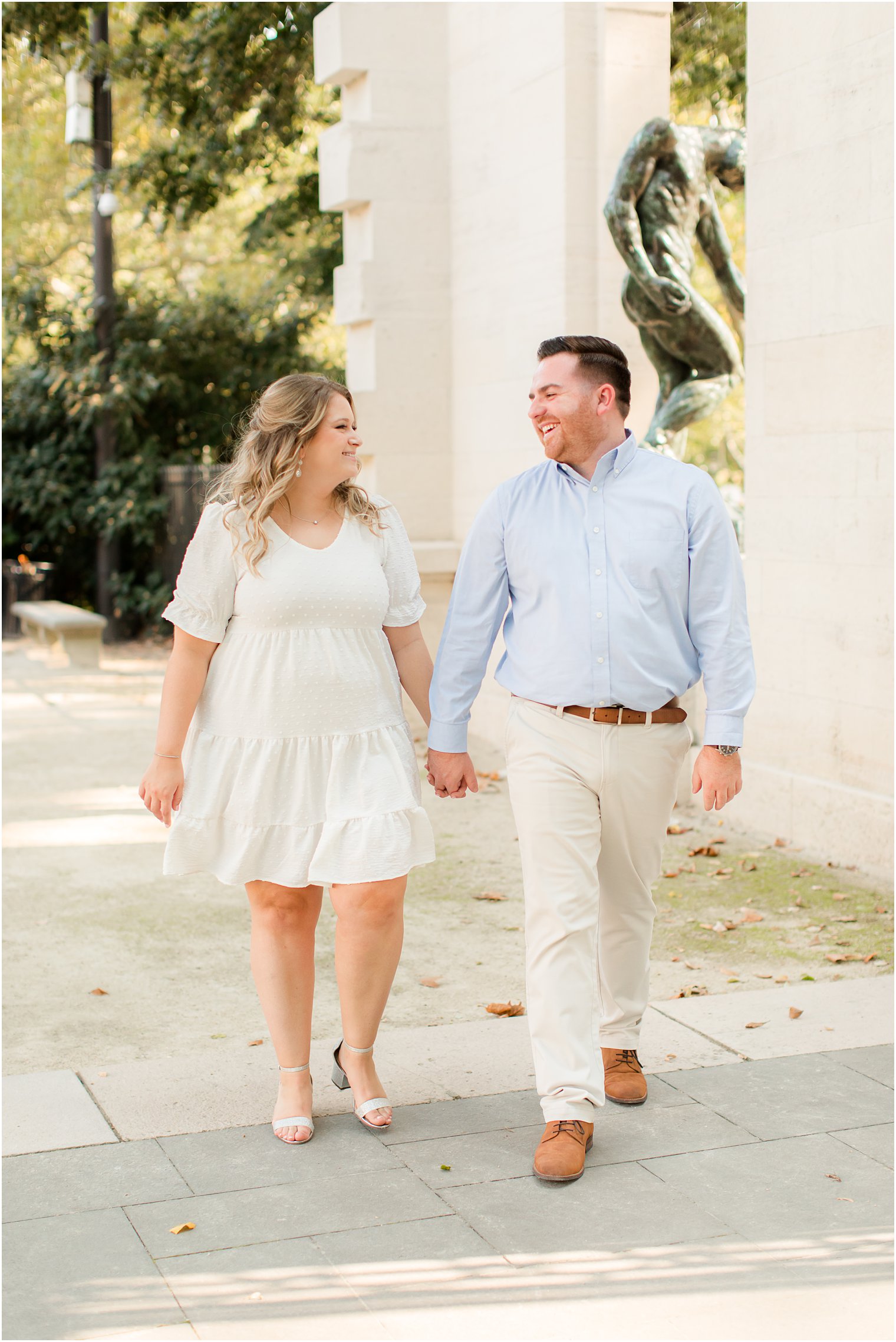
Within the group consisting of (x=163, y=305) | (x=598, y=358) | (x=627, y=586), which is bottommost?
(x=627, y=586)

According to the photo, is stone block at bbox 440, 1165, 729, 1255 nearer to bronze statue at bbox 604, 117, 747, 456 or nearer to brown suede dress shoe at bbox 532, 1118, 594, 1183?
brown suede dress shoe at bbox 532, 1118, 594, 1183

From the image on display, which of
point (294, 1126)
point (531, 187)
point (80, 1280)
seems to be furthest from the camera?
point (531, 187)

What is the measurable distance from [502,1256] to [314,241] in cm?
1650

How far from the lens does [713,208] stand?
342 inches

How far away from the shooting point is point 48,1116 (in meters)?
4.04

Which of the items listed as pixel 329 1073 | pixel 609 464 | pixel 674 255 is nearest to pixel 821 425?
pixel 674 255

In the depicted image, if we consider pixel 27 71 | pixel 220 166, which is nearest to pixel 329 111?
pixel 220 166

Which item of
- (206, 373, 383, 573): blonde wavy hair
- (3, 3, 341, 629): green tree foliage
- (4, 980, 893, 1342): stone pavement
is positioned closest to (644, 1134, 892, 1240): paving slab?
(4, 980, 893, 1342): stone pavement

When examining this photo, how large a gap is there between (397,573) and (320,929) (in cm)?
259

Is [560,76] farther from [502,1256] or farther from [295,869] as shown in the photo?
[502,1256]

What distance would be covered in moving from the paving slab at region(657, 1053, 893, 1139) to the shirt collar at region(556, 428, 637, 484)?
1774 mm

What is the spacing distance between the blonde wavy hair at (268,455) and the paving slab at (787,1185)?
6.22 feet

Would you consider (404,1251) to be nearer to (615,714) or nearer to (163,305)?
(615,714)

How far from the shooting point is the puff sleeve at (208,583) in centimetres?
377
